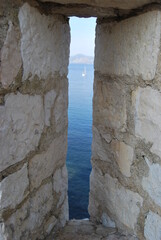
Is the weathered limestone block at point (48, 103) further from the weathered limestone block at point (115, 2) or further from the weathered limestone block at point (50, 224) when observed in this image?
the weathered limestone block at point (50, 224)

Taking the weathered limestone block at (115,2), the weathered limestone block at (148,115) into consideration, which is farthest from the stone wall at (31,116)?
the weathered limestone block at (148,115)

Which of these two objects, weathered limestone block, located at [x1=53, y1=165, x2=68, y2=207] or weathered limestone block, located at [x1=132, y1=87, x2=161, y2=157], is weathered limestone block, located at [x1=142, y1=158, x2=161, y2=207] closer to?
weathered limestone block, located at [x1=132, y1=87, x2=161, y2=157]

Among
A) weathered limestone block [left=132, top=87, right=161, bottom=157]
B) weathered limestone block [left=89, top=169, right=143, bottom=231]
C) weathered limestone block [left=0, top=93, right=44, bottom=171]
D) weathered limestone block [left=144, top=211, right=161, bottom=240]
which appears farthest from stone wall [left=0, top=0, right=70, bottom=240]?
weathered limestone block [left=144, top=211, right=161, bottom=240]

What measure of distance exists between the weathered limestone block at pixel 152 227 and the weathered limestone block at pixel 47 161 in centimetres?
60

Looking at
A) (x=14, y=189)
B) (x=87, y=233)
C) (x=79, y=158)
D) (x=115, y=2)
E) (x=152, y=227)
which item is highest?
(x=115, y=2)

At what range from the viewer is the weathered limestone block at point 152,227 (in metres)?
1.27

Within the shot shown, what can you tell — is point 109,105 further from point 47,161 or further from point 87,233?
point 87,233

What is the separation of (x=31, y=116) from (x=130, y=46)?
61cm

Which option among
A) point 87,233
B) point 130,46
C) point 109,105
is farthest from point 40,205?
point 130,46

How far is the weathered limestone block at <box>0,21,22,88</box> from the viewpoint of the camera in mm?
986

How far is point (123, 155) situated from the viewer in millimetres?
1510

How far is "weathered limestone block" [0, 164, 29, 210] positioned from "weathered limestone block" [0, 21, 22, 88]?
41 centimetres

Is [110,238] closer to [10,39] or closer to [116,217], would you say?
[116,217]

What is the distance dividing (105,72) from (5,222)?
1.00m
